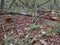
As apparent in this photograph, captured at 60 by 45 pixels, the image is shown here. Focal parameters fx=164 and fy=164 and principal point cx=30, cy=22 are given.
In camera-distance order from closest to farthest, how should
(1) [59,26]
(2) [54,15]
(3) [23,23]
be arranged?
(1) [59,26] → (3) [23,23] → (2) [54,15]

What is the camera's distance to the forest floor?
4.52 meters

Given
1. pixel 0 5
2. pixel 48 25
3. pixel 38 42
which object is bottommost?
pixel 38 42

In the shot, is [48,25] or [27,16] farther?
[27,16]

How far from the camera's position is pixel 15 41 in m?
4.63

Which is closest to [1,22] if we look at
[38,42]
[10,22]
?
[10,22]

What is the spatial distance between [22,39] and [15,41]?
0.67 feet

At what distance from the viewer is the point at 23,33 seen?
4.95 metres

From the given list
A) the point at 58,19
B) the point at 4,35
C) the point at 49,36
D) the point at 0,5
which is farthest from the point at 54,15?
the point at 0,5

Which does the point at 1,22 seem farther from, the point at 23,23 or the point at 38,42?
the point at 38,42

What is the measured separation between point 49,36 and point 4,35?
138 centimetres

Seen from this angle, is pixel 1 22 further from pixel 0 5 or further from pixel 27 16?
pixel 0 5

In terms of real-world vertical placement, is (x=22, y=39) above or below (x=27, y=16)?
below

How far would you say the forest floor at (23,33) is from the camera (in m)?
4.52

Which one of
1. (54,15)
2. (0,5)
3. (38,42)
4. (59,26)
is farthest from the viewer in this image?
(0,5)
